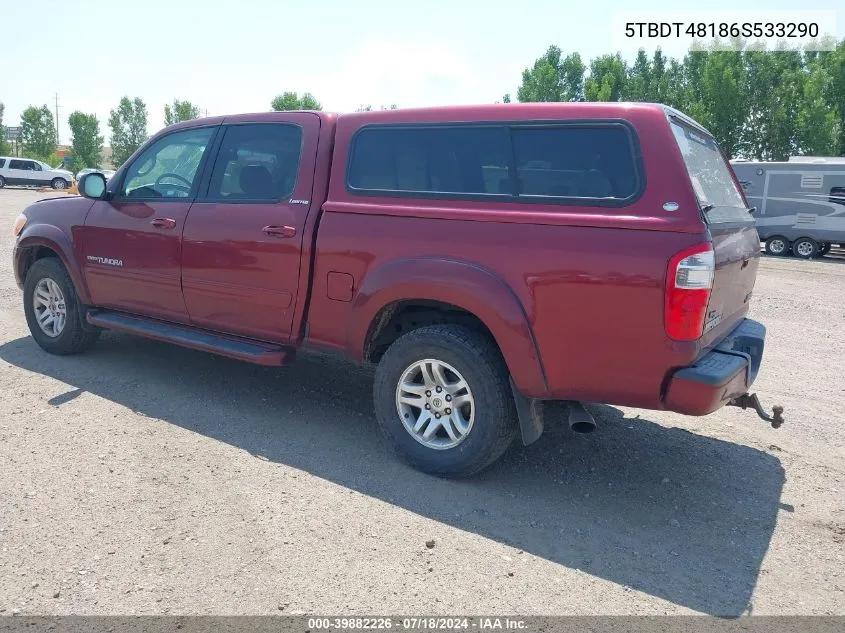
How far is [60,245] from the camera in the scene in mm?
5742

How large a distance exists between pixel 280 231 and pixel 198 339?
1118 mm

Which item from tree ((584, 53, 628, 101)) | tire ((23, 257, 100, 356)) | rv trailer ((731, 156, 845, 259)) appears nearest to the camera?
tire ((23, 257, 100, 356))

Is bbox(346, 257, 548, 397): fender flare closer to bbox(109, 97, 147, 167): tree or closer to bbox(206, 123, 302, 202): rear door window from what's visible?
bbox(206, 123, 302, 202): rear door window

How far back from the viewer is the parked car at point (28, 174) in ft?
130

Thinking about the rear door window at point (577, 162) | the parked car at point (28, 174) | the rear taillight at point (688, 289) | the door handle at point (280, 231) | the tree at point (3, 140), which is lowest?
the rear taillight at point (688, 289)

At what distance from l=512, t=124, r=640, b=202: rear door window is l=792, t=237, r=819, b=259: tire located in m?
19.2

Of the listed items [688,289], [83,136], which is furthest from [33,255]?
[83,136]

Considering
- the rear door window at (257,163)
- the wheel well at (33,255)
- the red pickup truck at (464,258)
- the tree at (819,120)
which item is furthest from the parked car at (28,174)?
the tree at (819,120)

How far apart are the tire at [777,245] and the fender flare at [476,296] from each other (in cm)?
1958

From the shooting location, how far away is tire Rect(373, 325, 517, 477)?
3.71 m

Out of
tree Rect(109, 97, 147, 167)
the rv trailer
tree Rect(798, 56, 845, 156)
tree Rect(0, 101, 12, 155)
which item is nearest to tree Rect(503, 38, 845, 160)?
tree Rect(798, 56, 845, 156)

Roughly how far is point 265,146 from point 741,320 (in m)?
3.36

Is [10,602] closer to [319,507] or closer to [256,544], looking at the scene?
[256,544]

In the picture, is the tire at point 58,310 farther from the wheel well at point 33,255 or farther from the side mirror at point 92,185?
the side mirror at point 92,185
